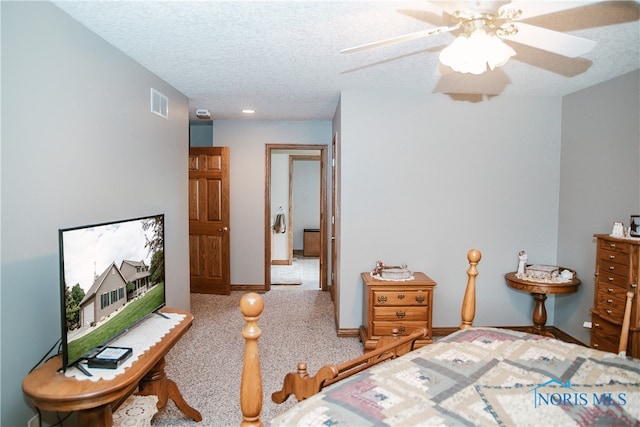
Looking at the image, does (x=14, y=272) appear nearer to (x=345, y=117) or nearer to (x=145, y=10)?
(x=145, y=10)

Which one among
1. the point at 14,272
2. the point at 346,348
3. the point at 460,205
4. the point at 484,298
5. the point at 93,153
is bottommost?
the point at 346,348

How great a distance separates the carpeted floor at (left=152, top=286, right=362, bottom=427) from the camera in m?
2.48

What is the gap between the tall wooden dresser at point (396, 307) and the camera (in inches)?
128

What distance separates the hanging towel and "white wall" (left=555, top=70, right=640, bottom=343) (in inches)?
188

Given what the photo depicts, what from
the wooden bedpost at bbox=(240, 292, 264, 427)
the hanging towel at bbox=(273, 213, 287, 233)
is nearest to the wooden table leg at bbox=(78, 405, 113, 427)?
the wooden bedpost at bbox=(240, 292, 264, 427)

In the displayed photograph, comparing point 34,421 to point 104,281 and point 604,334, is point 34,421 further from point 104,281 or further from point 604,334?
point 604,334

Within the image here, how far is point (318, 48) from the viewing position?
97.7 inches

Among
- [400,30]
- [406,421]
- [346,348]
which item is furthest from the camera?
[346,348]

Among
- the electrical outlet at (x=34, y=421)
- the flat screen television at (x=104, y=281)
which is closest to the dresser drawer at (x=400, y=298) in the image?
the flat screen television at (x=104, y=281)

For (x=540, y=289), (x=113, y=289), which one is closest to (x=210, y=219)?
(x=113, y=289)

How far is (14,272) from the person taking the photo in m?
1.66

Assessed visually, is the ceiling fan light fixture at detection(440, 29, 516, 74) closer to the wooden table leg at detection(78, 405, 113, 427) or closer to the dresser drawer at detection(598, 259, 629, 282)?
the dresser drawer at detection(598, 259, 629, 282)

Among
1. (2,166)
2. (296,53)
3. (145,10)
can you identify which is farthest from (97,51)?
(296,53)

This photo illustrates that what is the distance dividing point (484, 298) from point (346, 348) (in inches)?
61.3
